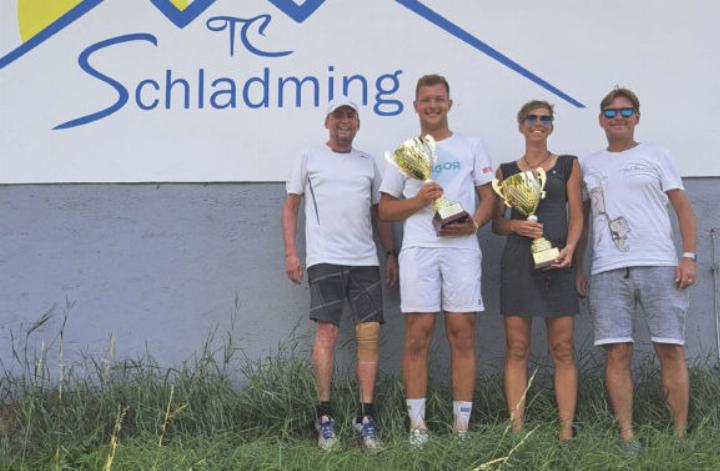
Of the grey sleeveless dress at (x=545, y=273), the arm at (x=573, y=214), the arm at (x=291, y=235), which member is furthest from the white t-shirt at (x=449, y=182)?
the arm at (x=291, y=235)

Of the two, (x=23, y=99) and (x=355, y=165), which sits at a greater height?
(x=23, y=99)

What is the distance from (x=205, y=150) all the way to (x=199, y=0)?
0.97m

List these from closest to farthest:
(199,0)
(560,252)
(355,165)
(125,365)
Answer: (560,252) → (355,165) → (125,365) → (199,0)

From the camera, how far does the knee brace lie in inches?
184

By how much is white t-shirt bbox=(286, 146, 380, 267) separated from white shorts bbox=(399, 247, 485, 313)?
42cm

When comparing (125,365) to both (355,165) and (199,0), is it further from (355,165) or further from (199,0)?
(199,0)

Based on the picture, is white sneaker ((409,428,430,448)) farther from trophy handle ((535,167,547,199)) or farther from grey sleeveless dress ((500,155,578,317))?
trophy handle ((535,167,547,199))

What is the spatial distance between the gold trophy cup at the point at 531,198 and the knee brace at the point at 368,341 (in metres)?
0.94

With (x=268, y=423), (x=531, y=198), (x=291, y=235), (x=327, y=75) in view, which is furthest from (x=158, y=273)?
(x=531, y=198)

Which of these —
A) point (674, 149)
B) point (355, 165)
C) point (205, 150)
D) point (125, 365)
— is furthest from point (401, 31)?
point (125, 365)

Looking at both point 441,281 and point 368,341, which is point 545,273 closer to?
point 441,281

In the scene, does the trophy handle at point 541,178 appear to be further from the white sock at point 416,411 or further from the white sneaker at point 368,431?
the white sneaker at point 368,431

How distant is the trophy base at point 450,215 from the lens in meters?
4.38

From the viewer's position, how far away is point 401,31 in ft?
17.8
